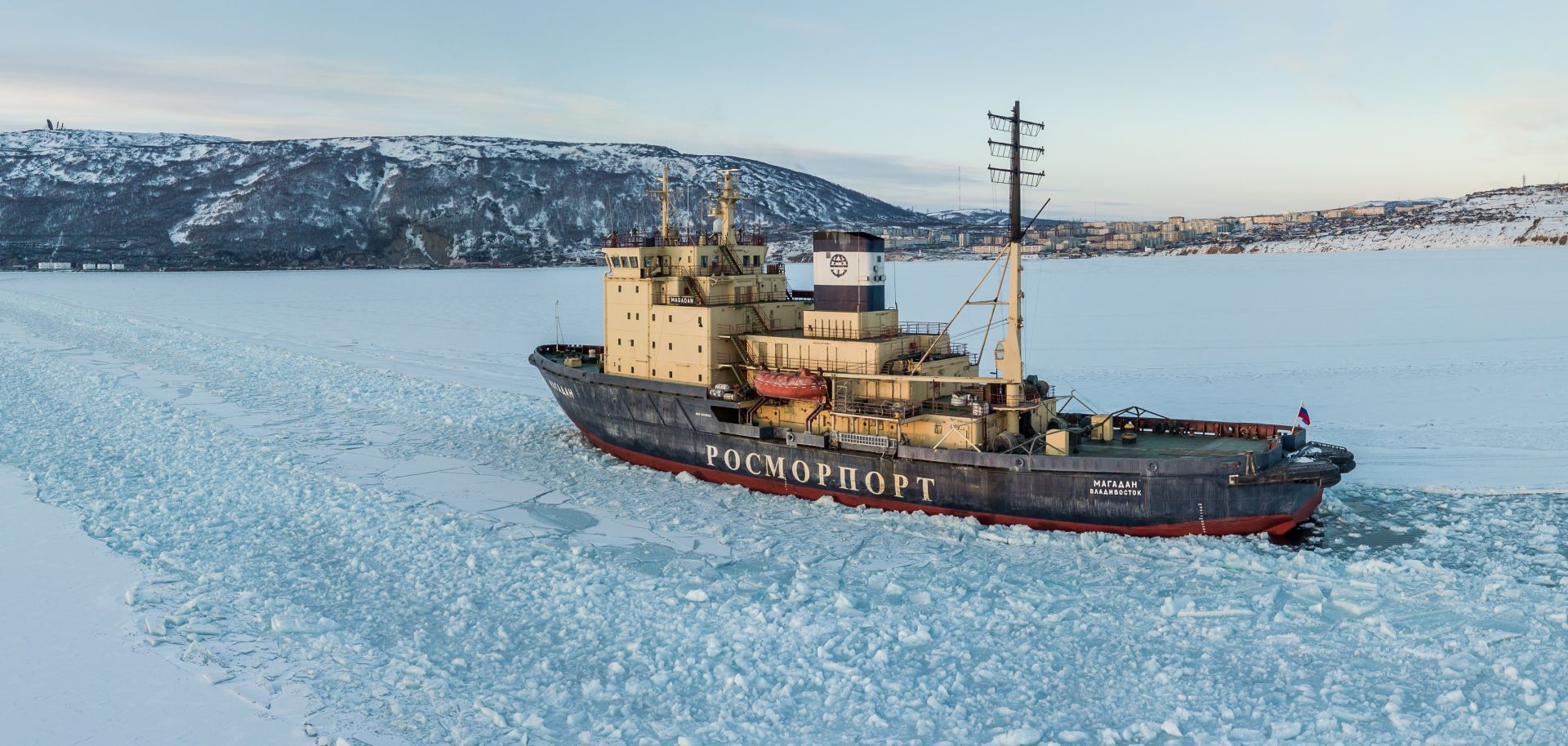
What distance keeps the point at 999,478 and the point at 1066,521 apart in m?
1.36

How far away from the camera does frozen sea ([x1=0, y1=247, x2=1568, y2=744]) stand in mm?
10305

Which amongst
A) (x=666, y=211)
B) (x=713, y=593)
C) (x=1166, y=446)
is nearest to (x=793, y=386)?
(x=713, y=593)

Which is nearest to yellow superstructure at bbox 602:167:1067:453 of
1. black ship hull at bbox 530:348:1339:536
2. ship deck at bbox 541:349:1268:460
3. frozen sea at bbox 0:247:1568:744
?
black ship hull at bbox 530:348:1339:536

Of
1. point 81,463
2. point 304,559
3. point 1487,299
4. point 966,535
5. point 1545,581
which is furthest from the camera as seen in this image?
point 1487,299

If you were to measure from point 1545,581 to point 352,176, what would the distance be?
209548mm

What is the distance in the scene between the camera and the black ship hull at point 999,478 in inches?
632

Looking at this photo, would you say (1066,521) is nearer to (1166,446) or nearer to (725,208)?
(1166,446)

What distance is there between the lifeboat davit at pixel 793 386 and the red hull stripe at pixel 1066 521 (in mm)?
1857

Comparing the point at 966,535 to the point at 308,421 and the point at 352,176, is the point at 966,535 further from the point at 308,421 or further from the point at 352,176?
the point at 352,176

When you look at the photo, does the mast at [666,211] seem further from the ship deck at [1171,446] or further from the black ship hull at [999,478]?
the ship deck at [1171,446]

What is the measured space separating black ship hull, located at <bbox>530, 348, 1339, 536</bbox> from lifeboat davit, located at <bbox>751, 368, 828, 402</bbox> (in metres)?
0.83

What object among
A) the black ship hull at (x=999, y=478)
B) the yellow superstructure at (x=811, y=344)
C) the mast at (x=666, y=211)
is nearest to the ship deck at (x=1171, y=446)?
the black ship hull at (x=999, y=478)

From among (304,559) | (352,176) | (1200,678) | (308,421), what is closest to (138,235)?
(352,176)

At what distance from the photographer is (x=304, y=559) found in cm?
1512
